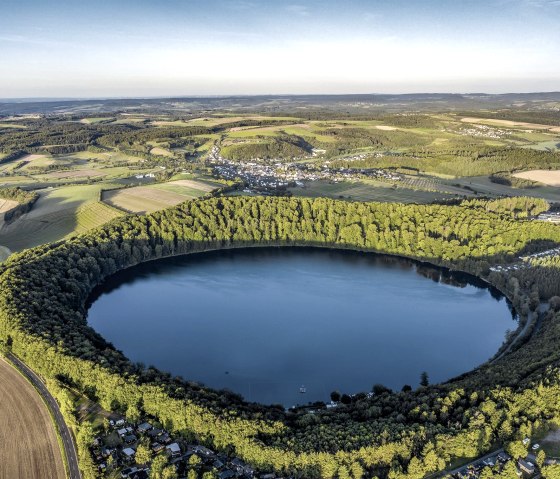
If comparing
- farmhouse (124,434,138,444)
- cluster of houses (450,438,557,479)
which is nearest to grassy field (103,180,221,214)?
farmhouse (124,434,138,444)

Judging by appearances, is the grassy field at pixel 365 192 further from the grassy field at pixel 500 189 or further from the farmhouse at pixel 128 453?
the farmhouse at pixel 128 453

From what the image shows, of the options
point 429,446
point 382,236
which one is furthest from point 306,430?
point 382,236

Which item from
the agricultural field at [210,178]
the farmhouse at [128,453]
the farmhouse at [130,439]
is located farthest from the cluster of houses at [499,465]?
the agricultural field at [210,178]

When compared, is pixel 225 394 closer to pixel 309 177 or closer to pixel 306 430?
pixel 306 430

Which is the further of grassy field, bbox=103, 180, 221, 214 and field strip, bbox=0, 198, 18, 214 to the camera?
grassy field, bbox=103, 180, 221, 214

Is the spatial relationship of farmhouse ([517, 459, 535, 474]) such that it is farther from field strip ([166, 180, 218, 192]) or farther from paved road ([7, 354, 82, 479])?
field strip ([166, 180, 218, 192])

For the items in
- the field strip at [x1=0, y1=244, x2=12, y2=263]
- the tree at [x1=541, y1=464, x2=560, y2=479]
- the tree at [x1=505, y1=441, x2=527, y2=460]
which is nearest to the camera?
the tree at [x1=541, y1=464, x2=560, y2=479]
